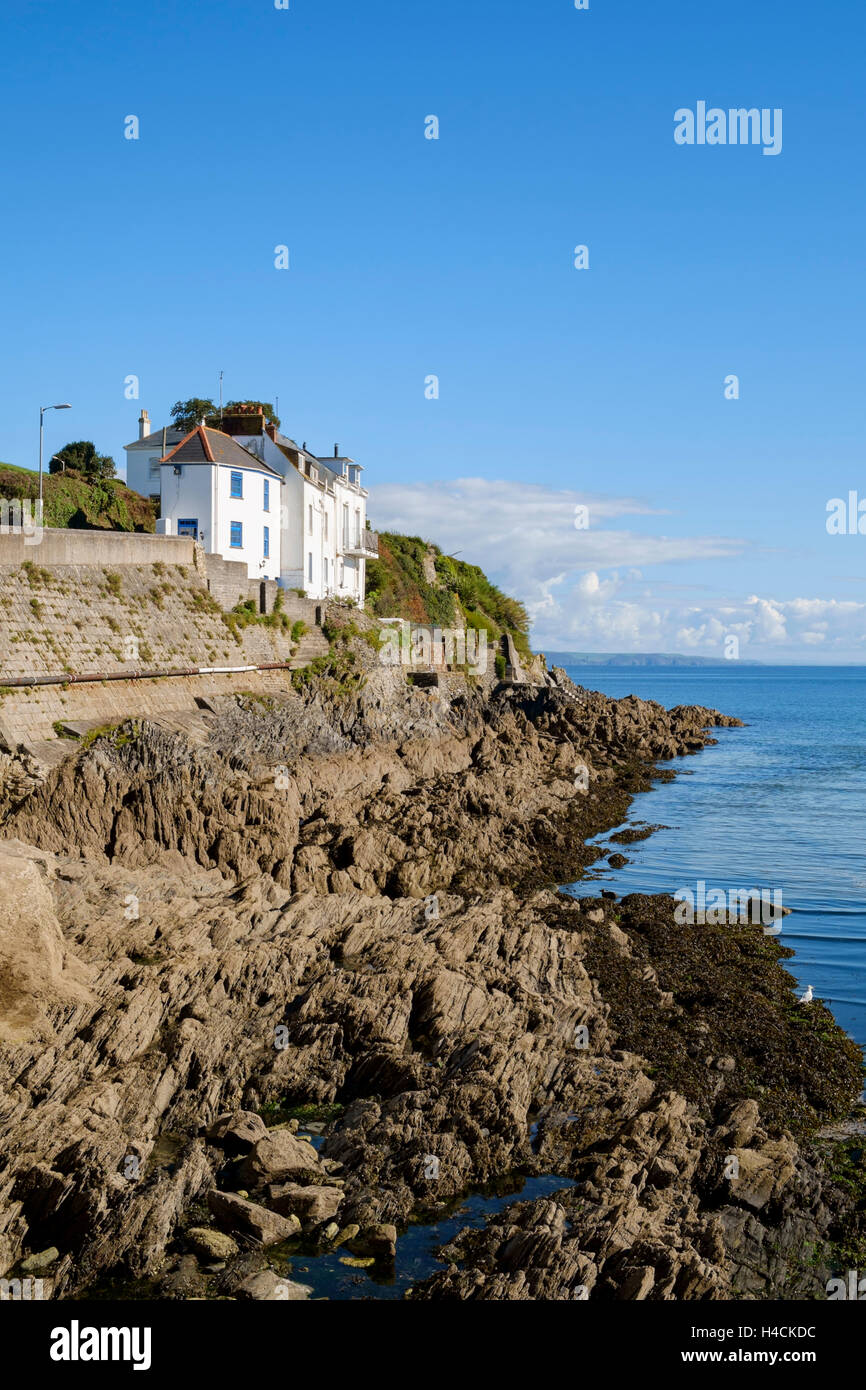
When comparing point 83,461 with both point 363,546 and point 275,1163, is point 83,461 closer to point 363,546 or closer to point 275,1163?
point 363,546

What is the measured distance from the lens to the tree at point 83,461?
51.3 meters

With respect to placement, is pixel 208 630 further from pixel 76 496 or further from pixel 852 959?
pixel 852 959

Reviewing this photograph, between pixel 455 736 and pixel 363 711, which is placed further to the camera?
pixel 455 736

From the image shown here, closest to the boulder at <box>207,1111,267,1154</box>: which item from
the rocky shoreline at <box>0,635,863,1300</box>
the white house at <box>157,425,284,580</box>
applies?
the rocky shoreline at <box>0,635,863,1300</box>

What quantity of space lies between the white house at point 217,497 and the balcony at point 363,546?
943cm

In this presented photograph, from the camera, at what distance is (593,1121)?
12.2 metres

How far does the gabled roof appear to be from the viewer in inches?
1618

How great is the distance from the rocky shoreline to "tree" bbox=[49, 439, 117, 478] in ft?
101

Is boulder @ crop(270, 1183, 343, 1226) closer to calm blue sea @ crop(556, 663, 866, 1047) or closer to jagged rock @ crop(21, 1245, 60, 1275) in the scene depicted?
jagged rock @ crop(21, 1245, 60, 1275)

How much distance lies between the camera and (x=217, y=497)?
41.2 meters

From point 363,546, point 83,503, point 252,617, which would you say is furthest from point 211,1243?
point 363,546
